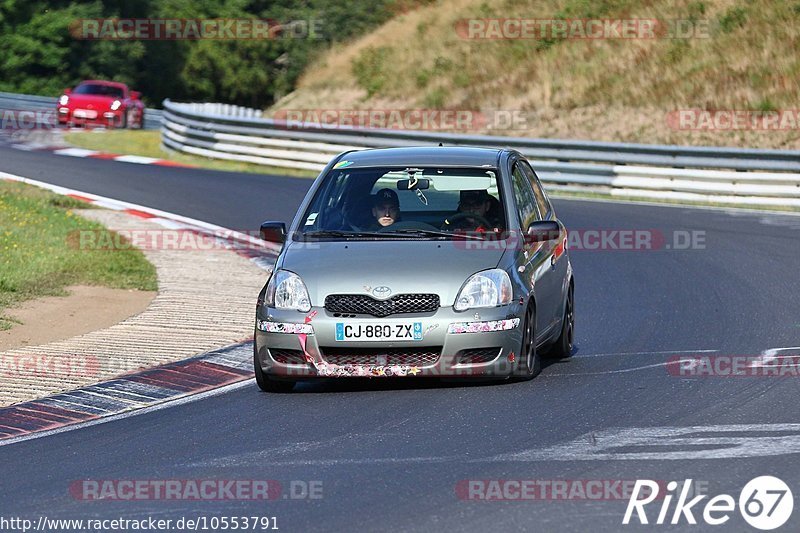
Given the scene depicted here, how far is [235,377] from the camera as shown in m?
10.7

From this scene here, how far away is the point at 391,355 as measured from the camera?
953 centimetres

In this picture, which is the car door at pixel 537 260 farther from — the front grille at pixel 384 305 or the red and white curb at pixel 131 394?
the red and white curb at pixel 131 394

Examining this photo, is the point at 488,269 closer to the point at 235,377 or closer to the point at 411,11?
the point at 235,377

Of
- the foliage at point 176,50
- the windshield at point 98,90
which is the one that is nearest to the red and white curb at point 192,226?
the windshield at point 98,90

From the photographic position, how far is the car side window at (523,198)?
35.5 ft

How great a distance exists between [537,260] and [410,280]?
53.8 inches

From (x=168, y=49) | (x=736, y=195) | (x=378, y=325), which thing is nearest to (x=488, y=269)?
(x=378, y=325)

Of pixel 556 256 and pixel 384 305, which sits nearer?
pixel 384 305

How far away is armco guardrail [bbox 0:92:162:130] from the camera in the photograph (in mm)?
43125

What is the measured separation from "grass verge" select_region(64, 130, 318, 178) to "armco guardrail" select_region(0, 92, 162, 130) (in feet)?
18.6

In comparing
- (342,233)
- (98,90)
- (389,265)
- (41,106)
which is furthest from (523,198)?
(41,106)

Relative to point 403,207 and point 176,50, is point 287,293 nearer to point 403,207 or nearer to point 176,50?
point 403,207

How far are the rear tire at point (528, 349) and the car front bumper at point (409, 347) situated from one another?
0.45ft

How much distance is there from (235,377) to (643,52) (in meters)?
26.9
